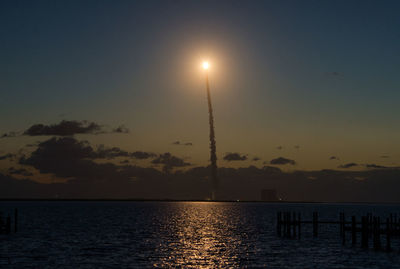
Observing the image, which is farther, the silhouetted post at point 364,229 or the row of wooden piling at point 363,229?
the silhouetted post at point 364,229

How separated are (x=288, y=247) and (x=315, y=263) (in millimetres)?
14656

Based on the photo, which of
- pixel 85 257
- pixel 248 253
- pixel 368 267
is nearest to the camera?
pixel 368 267

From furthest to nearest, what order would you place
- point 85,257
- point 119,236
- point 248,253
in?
point 119,236, point 248,253, point 85,257

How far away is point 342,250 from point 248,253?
476 inches

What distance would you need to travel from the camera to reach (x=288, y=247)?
65250 mm

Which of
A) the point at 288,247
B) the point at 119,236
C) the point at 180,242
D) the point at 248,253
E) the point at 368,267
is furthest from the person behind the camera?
the point at 119,236

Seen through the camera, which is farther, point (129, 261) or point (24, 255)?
point (24, 255)

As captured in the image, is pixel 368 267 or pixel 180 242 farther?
pixel 180 242

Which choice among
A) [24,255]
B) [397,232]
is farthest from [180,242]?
[397,232]

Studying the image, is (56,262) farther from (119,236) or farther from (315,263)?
(119,236)

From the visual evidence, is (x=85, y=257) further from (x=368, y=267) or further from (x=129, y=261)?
(x=368, y=267)

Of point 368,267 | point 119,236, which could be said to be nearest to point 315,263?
point 368,267

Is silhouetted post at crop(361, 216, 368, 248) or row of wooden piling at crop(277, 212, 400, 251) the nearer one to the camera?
row of wooden piling at crop(277, 212, 400, 251)

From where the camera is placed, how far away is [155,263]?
165ft
